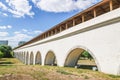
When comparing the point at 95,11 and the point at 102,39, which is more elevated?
the point at 95,11

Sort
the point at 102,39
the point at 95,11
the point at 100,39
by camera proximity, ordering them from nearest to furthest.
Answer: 1. the point at 102,39
2. the point at 100,39
3. the point at 95,11

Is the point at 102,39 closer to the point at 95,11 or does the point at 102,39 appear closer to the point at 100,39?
the point at 100,39

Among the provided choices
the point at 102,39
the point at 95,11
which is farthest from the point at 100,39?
the point at 95,11

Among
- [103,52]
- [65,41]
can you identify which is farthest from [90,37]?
[65,41]

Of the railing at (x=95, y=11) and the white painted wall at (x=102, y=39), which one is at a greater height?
the railing at (x=95, y=11)

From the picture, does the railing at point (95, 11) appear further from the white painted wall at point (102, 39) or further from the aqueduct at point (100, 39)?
the white painted wall at point (102, 39)

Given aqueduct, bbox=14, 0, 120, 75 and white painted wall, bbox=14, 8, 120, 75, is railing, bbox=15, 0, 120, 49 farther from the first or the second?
white painted wall, bbox=14, 8, 120, 75

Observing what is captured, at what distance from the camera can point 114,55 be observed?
1116 centimetres

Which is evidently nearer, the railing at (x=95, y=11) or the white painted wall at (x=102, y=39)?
the white painted wall at (x=102, y=39)

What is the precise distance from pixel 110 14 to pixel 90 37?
9.94 feet

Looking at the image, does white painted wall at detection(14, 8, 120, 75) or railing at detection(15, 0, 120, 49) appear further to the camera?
railing at detection(15, 0, 120, 49)

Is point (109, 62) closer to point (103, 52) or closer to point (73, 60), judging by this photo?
point (103, 52)

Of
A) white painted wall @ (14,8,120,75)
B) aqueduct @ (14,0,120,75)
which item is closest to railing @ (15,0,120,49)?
aqueduct @ (14,0,120,75)

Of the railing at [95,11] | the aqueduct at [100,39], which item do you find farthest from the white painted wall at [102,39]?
the railing at [95,11]
